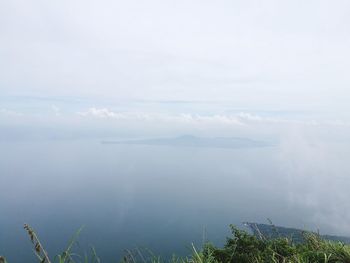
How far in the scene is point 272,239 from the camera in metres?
6.61

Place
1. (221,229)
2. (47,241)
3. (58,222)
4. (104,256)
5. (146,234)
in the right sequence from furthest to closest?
(58,222) → (221,229) → (146,234) → (47,241) → (104,256)

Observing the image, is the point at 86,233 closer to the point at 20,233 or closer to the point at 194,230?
the point at 20,233

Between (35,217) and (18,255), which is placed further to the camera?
(35,217)

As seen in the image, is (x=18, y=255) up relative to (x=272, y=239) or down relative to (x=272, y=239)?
down

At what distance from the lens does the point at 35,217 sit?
19838cm

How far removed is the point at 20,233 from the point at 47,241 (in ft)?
84.8

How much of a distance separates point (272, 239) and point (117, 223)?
7261 inches

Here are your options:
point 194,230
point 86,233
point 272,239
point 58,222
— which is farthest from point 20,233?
point 272,239

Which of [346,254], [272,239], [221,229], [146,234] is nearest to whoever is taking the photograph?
[346,254]

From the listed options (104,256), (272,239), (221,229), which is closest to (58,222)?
(104,256)

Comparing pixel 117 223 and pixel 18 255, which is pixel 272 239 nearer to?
pixel 18 255

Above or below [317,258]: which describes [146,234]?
below

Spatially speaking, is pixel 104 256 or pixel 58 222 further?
pixel 58 222

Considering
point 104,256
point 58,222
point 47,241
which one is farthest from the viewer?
point 58,222
